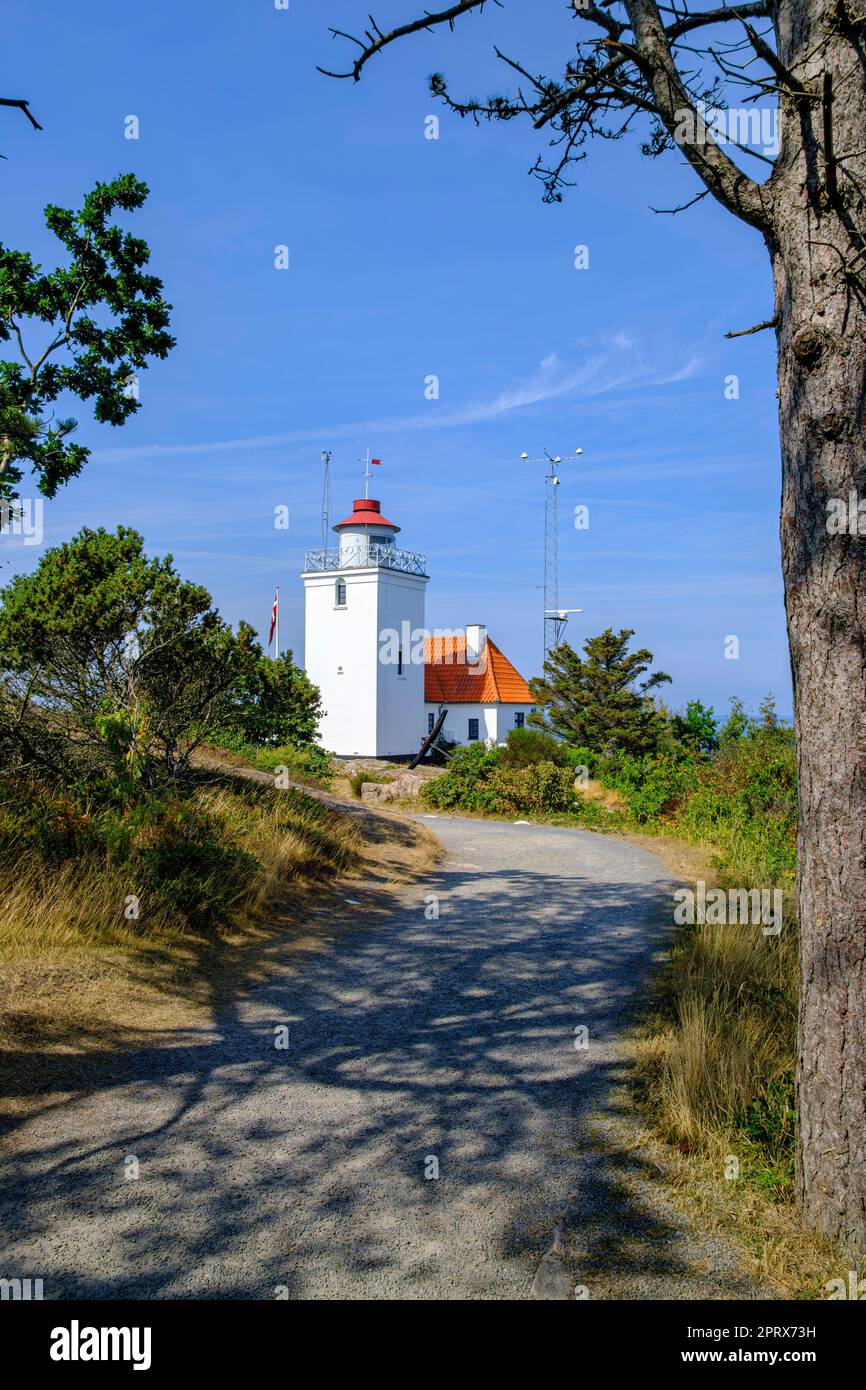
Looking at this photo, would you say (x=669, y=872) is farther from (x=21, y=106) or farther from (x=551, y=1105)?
(x=21, y=106)

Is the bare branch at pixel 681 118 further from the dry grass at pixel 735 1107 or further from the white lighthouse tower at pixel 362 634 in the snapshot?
the white lighthouse tower at pixel 362 634

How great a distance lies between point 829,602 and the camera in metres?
3.83

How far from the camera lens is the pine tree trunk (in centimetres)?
378

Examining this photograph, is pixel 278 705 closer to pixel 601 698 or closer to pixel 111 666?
pixel 111 666

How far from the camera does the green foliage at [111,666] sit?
10281 millimetres

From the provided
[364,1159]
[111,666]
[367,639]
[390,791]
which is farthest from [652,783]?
[367,639]

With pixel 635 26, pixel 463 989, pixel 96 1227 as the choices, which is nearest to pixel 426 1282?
pixel 96 1227

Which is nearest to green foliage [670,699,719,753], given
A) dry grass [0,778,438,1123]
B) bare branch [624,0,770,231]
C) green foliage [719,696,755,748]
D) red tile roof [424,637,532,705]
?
green foliage [719,696,755,748]

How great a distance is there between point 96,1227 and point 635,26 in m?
6.21

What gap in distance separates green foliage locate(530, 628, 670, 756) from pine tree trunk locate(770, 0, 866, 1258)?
23.1 m

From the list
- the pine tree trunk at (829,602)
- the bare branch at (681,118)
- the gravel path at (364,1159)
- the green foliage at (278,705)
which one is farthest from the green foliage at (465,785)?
the bare branch at (681,118)

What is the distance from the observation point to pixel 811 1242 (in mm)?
3775

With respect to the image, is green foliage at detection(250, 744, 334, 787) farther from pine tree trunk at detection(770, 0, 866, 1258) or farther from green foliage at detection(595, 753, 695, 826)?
pine tree trunk at detection(770, 0, 866, 1258)

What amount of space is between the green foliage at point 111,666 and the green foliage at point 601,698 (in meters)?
17.5
